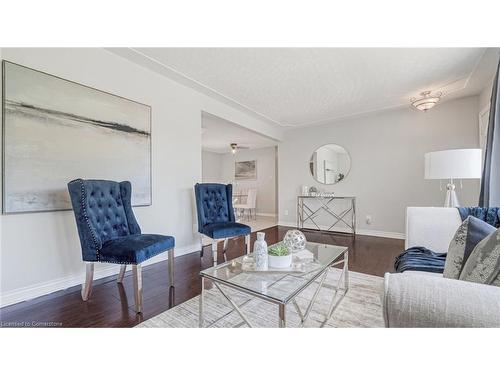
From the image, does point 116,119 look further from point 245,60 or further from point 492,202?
point 492,202

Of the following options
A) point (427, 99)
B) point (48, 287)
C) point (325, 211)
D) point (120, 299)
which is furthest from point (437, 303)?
point (325, 211)

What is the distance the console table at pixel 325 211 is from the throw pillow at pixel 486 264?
3.62 meters

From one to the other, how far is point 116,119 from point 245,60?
1.48 metres

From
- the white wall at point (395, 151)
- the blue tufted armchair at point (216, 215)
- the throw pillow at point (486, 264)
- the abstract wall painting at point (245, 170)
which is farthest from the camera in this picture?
the abstract wall painting at point (245, 170)

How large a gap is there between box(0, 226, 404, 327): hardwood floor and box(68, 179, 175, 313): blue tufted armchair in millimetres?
99

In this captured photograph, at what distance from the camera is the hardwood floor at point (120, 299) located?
59.0 inches

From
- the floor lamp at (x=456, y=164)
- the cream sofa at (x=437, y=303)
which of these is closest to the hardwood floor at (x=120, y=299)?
the floor lamp at (x=456, y=164)

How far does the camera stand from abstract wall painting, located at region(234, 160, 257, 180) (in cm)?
714

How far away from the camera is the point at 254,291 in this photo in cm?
112

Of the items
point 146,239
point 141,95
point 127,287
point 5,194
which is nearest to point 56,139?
point 5,194

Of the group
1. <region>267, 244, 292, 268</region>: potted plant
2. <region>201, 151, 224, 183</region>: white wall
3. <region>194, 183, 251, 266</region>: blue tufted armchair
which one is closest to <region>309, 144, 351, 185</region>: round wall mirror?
<region>194, 183, 251, 266</region>: blue tufted armchair

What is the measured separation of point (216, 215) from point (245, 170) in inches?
176

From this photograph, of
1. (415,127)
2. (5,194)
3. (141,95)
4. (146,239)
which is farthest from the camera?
(415,127)

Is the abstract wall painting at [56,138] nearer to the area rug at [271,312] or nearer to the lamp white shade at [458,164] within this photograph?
the area rug at [271,312]
